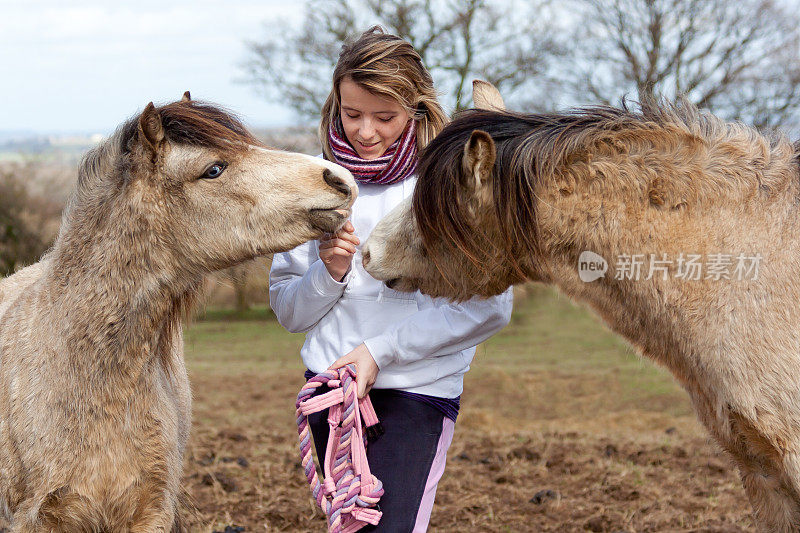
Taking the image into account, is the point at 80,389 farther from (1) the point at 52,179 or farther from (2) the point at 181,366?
(1) the point at 52,179

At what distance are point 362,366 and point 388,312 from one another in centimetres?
33

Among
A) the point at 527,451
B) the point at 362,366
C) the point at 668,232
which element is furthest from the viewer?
the point at 527,451

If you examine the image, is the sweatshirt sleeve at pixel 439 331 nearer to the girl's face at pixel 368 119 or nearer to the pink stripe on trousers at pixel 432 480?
the pink stripe on trousers at pixel 432 480

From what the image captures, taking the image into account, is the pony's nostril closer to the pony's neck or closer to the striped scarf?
the striped scarf

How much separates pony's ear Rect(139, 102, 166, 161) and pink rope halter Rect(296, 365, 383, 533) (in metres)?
1.10

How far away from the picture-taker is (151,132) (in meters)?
2.77

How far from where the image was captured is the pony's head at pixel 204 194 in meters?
2.75

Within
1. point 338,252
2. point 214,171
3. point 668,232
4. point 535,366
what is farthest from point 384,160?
point 535,366

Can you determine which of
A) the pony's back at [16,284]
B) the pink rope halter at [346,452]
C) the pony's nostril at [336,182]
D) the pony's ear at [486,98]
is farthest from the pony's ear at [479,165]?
the pony's back at [16,284]

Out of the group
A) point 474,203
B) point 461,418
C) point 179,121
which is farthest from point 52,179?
point 474,203

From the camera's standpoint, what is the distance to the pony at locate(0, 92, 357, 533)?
2781mm

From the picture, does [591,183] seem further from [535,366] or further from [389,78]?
[535,366]

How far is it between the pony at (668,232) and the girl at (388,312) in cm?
35

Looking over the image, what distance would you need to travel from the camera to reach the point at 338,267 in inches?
109
